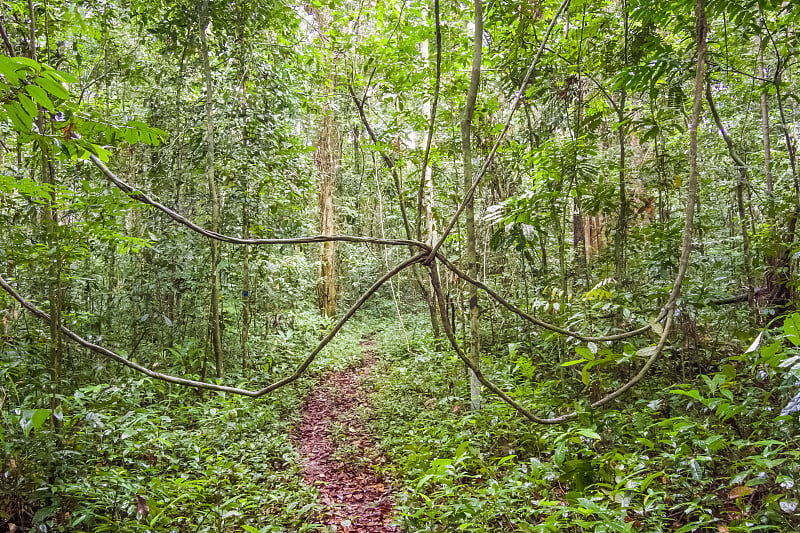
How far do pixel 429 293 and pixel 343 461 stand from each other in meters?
2.14

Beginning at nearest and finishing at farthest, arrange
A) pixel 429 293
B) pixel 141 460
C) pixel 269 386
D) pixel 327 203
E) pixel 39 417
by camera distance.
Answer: pixel 269 386
pixel 39 417
pixel 141 460
pixel 429 293
pixel 327 203

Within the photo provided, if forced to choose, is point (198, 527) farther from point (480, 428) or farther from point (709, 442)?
point (709, 442)

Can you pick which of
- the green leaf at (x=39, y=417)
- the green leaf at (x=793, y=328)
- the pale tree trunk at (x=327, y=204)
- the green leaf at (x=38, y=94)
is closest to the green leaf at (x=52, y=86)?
the green leaf at (x=38, y=94)

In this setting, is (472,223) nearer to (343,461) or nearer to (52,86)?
(343,461)

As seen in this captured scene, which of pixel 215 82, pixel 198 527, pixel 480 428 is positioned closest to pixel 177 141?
pixel 215 82

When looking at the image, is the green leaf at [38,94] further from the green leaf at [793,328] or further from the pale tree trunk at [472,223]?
the green leaf at [793,328]

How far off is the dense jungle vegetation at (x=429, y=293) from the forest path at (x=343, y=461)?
0.08m

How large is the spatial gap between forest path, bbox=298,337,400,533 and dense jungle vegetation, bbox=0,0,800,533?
0.27ft

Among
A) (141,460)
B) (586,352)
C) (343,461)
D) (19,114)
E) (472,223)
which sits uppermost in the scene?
(19,114)

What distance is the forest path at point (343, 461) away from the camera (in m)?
3.62

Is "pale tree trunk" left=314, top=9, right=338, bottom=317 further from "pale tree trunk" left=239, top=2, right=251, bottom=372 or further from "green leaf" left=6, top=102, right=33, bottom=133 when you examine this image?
"green leaf" left=6, top=102, right=33, bottom=133

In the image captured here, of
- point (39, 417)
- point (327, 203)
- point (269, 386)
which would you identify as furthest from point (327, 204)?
point (269, 386)

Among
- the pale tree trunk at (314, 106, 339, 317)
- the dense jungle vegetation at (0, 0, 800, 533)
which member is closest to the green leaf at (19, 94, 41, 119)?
the dense jungle vegetation at (0, 0, 800, 533)

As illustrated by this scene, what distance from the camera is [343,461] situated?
4723 mm
